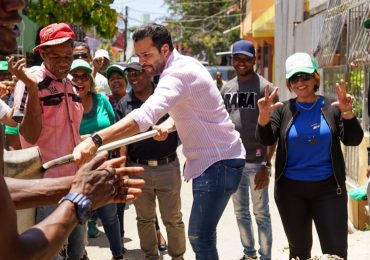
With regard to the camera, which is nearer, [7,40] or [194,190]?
[7,40]

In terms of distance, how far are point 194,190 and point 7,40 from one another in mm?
2447

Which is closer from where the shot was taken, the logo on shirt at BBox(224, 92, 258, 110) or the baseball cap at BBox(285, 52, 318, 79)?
the baseball cap at BBox(285, 52, 318, 79)

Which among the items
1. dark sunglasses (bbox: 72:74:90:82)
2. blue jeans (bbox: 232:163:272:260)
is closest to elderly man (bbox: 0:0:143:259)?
dark sunglasses (bbox: 72:74:90:82)

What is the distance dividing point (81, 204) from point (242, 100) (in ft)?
12.4

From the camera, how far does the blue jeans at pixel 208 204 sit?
166 inches

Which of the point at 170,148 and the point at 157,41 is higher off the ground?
the point at 157,41

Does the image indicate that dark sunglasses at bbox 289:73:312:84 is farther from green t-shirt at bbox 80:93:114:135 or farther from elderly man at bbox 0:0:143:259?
elderly man at bbox 0:0:143:259

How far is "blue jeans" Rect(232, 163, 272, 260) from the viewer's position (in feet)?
18.6

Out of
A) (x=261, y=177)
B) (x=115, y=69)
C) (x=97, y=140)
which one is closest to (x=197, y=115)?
(x=97, y=140)

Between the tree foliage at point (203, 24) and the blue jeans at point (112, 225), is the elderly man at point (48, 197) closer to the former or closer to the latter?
the blue jeans at point (112, 225)

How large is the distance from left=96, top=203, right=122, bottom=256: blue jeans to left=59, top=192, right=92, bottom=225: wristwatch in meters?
3.36

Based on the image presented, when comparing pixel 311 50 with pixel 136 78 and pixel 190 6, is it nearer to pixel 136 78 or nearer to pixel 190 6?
pixel 136 78

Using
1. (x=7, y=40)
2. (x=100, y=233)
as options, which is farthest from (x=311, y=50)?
(x=7, y=40)

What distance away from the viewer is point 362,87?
7.68 metres
